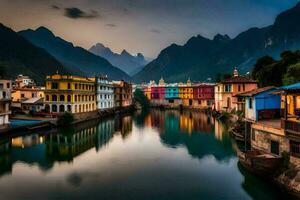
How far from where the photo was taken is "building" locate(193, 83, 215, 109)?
352 ft

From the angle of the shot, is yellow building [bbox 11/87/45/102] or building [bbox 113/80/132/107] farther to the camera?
building [bbox 113/80/132/107]

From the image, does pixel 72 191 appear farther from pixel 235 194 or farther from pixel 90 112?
pixel 90 112

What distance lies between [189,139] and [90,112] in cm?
3368

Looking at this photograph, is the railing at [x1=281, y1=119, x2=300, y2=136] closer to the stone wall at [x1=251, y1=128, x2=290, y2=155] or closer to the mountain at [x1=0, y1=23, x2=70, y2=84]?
the stone wall at [x1=251, y1=128, x2=290, y2=155]

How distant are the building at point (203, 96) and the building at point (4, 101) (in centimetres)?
6937

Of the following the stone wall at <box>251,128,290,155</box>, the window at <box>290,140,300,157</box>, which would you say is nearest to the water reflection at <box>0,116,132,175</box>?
the stone wall at <box>251,128,290,155</box>

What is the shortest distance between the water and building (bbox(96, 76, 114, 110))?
108 ft

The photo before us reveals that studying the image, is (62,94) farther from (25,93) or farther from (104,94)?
(104,94)

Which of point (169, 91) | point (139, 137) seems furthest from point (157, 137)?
point (169, 91)

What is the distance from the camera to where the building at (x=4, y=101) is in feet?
154

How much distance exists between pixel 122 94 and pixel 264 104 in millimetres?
74662

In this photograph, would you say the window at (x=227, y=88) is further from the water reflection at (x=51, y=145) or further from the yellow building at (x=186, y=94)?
the yellow building at (x=186, y=94)

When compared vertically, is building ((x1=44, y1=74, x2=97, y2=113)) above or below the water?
above

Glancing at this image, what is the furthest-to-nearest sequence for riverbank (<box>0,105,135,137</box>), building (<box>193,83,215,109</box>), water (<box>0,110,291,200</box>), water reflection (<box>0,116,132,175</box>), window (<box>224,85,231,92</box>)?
building (<box>193,83,215,109</box>), window (<box>224,85,231,92</box>), riverbank (<box>0,105,135,137</box>), water reflection (<box>0,116,132,175</box>), water (<box>0,110,291,200</box>)
